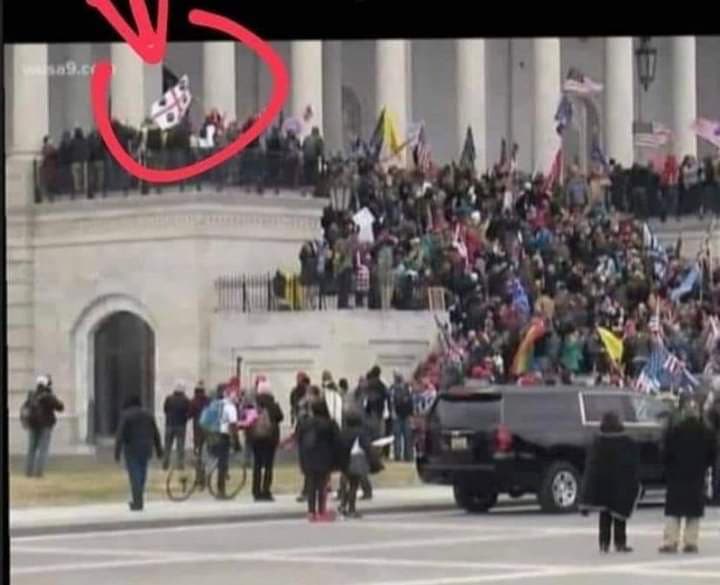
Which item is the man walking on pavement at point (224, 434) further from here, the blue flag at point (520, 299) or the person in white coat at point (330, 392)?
the blue flag at point (520, 299)

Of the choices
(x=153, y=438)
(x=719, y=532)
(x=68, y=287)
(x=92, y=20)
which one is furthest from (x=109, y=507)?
(x=719, y=532)

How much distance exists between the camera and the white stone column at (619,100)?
22.6 ft

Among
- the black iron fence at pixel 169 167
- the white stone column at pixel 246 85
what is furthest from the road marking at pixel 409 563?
the white stone column at pixel 246 85

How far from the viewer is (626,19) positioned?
670 cm

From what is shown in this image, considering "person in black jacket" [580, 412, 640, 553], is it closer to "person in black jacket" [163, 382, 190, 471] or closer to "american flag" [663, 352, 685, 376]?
"american flag" [663, 352, 685, 376]

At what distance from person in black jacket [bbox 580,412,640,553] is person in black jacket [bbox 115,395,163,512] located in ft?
4.43

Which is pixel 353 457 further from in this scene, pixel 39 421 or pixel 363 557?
pixel 39 421

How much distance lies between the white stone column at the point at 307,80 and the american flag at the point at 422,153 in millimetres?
309

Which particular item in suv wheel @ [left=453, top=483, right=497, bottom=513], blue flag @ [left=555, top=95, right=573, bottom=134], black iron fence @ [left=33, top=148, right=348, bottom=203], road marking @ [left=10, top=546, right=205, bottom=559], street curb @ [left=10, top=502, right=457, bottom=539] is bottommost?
road marking @ [left=10, top=546, right=205, bottom=559]

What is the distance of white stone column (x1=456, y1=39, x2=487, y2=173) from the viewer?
6.74 m

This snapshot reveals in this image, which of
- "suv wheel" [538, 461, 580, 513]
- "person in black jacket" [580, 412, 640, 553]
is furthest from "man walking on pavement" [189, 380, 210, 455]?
"person in black jacket" [580, 412, 640, 553]

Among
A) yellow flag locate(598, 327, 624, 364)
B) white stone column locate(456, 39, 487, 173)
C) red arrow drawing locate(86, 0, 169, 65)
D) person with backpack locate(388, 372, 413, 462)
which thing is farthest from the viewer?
yellow flag locate(598, 327, 624, 364)

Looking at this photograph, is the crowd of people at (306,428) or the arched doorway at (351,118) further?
the arched doorway at (351,118)

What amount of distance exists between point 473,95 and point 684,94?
25.6 inches
